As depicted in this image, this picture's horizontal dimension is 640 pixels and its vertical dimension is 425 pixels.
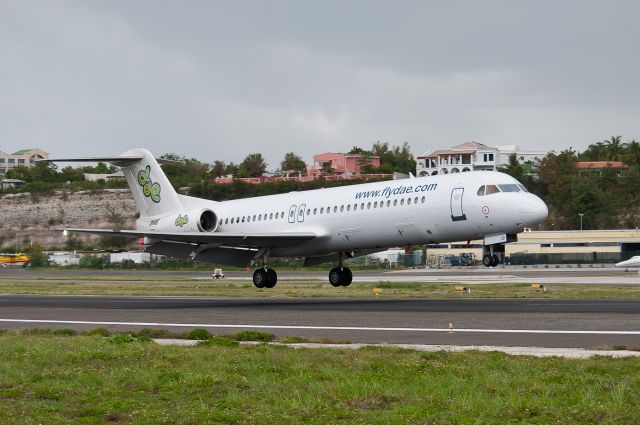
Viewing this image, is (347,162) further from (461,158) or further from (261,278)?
(261,278)

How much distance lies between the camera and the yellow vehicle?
9969 cm

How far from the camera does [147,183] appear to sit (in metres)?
49.1

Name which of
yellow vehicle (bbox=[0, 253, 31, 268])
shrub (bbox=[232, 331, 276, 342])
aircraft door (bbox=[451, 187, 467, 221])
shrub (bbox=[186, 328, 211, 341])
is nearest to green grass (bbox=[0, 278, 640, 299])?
aircraft door (bbox=[451, 187, 467, 221])

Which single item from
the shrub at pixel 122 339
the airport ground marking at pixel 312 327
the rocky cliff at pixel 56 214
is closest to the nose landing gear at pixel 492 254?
the airport ground marking at pixel 312 327

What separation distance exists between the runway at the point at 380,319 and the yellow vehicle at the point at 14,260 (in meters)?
62.9

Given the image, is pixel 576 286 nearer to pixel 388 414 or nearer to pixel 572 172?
pixel 388 414

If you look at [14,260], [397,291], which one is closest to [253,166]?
[14,260]

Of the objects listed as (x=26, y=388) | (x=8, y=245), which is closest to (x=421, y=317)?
(x=26, y=388)

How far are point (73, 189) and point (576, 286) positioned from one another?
288 ft

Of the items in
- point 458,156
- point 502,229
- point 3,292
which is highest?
point 458,156

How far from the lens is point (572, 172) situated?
130875mm

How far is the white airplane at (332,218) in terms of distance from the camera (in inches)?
1379

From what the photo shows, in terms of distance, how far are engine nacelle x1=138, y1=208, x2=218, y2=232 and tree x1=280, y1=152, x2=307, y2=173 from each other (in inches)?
4594

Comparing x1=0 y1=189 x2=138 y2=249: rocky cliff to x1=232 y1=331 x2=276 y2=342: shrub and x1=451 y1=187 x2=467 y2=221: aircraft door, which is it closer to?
x1=451 y1=187 x2=467 y2=221: aircraft door
